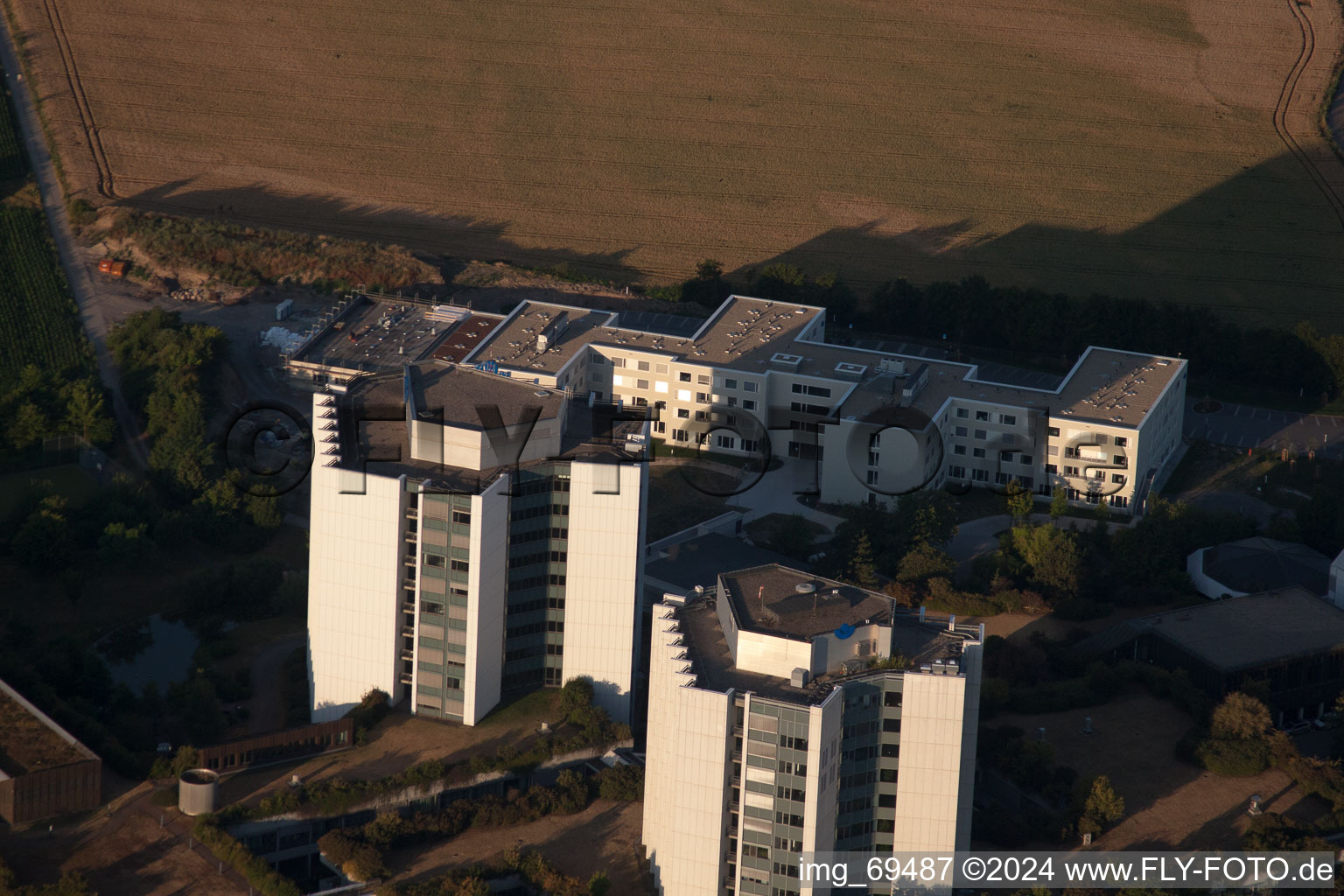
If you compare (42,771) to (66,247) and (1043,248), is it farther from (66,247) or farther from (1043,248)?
(1043,248)

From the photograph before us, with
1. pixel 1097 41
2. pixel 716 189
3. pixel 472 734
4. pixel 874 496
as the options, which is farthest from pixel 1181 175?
pixel 472 734

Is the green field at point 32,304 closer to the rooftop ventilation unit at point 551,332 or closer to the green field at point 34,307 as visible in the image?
the green field at point 34,307

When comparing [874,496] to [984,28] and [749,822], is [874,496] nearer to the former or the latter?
[749,822]

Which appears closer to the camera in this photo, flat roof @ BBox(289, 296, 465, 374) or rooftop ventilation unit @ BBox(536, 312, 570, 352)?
rooftop ventilation unit @ BBox(536, 312, 570, 352)

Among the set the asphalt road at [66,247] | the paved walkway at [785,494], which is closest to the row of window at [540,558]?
the paved walkway at [785,494]

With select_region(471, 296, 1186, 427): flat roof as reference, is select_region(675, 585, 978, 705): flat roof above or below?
above

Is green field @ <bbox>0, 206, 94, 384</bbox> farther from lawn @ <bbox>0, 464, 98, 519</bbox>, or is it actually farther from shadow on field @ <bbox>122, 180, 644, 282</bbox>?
lawn @ <bbox>0, 464, 98, 519</bbox>

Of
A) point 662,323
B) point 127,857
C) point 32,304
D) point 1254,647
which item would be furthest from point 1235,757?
point 32,304

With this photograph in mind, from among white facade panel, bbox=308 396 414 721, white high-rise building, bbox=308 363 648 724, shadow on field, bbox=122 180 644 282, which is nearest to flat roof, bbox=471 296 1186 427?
shadow on field, bbox=122 180 644 282
